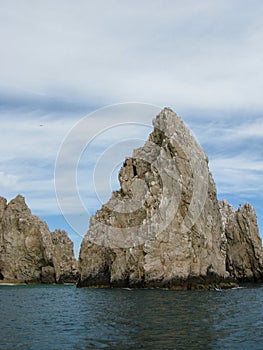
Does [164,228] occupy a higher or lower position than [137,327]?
higher

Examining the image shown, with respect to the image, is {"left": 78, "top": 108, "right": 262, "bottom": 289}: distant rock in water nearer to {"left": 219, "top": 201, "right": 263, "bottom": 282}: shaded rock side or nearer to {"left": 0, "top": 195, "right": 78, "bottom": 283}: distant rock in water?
{"left": 219, "top": 201, "right": 263, "bottom": 282}: shaded rock side

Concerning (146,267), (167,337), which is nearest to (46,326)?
(167,337)

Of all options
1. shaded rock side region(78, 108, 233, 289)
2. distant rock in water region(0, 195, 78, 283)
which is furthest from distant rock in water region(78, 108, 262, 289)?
distant rock in water region(0, 195, 78, 283)

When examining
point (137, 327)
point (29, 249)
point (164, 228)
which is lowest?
point (137, 327)

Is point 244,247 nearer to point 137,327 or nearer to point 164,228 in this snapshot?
point 164,228

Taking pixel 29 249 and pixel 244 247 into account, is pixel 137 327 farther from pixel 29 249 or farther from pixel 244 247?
pixel 29 249

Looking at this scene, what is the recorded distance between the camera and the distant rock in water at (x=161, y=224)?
248ft

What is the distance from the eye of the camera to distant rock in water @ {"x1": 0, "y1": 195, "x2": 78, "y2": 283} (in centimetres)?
13241

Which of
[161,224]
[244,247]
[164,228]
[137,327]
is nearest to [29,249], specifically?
[244,247]

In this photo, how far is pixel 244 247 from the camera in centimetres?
10969

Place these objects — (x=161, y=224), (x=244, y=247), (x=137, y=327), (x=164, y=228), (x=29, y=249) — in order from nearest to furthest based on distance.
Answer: (x=137, y=327) < (x=164, y=228) < (x=161, y=224) < (x=244, y=247) < (x=29, y=249)

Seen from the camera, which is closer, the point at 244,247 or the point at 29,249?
the point at 244,247

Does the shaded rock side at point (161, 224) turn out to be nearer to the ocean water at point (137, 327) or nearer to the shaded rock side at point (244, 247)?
the shaded rock side at point (244, 247)

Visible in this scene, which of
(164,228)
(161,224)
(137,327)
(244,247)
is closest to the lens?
(137,327)
